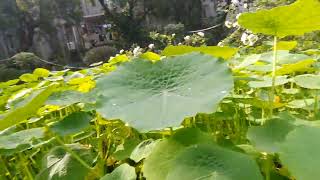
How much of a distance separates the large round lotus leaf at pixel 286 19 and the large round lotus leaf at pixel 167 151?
15 cm

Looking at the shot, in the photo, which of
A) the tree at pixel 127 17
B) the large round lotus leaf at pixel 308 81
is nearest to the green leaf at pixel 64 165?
the large round lotus leaf at pixel 308 81

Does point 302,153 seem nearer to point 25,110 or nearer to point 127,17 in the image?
point 25,110

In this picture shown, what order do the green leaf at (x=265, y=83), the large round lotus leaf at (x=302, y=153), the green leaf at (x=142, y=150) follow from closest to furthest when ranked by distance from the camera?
the large round lotus leaf at (x=302, y=153), the green leaf at (x=142, y=150), the green leaf at (x=265, y=83)

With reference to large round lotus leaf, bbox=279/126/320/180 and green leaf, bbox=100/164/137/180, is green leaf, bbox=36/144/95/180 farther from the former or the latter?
large round lotus leaf, bbox=279/126/320/180

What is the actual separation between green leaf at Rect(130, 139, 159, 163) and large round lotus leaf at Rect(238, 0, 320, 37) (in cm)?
16

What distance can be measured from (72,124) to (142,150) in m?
0.09

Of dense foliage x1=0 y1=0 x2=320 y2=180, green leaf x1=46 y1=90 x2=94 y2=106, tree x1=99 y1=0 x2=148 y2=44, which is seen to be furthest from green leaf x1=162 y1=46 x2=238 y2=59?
tree x1=99 y1=0 x2=148 y2=44

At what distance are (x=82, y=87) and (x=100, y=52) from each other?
11.5 m

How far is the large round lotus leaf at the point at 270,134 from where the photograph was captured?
12.8 inches

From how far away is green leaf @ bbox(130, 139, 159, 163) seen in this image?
1.30ft

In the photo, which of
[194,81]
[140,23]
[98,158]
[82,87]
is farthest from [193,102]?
[140,23]

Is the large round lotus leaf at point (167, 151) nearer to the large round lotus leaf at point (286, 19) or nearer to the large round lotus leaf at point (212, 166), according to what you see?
the large round lotus leaf at point (212, 166)

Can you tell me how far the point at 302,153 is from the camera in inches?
11.0

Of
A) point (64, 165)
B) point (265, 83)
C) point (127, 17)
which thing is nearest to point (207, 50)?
point (265, 83)
